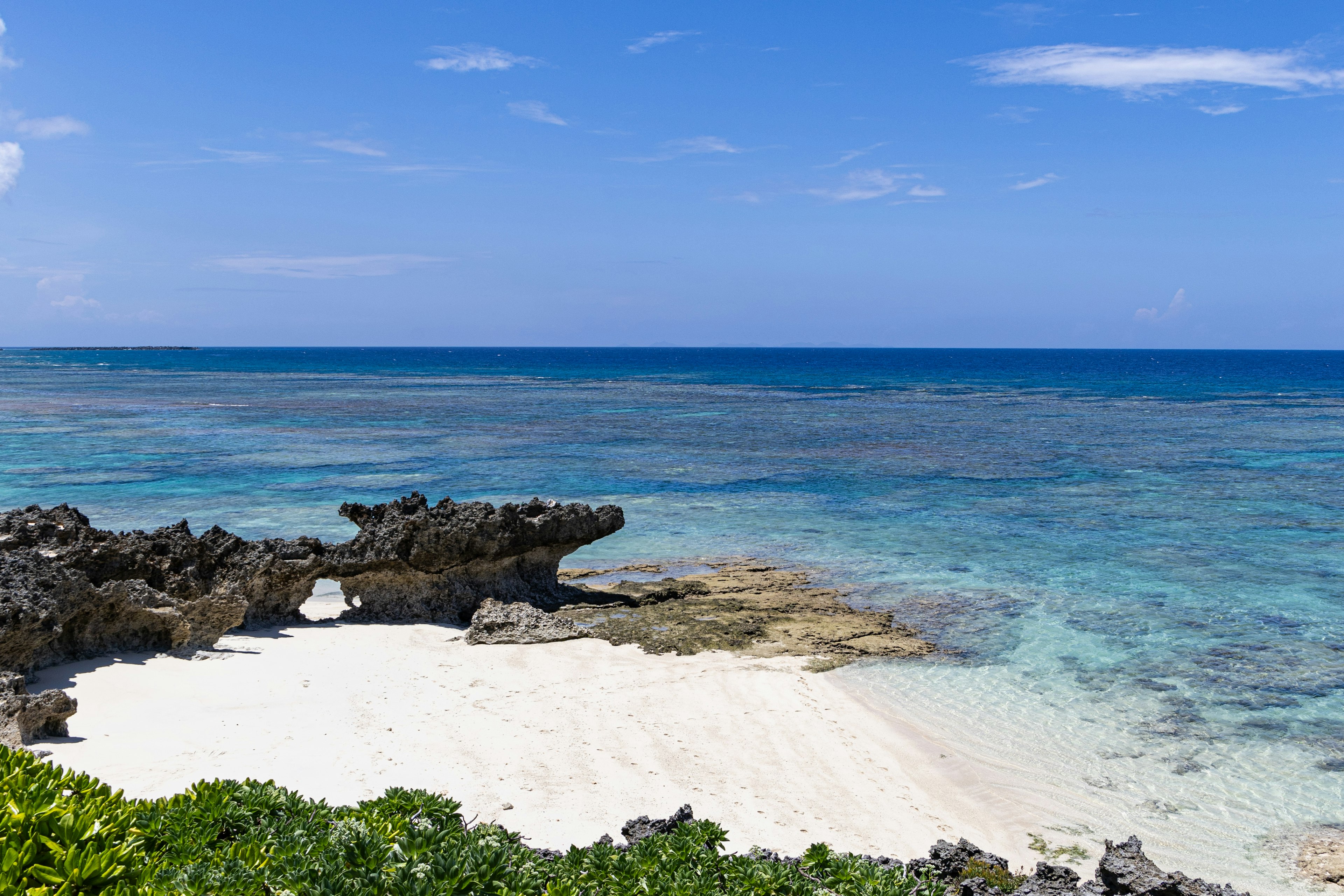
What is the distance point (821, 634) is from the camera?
44.7 feet

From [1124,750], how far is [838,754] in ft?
10.5

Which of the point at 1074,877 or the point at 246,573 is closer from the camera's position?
the point at 1074,877

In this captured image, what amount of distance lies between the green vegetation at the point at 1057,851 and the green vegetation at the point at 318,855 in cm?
228

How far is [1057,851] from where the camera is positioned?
7723 millimetres

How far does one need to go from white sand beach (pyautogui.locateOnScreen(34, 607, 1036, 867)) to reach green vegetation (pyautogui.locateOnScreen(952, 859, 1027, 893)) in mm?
1077

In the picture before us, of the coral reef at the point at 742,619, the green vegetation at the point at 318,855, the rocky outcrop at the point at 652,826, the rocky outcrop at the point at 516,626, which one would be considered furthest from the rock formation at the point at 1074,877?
the rocky outcrop at the point at 516,626

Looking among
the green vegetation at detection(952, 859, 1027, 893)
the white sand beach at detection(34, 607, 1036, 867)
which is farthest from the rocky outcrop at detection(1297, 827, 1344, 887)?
the green vegetation at detection(952, 859, 1027, 893)

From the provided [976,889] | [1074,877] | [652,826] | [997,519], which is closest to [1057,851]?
[1074,877]

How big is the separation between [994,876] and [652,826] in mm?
2411

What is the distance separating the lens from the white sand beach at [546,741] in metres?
7.74

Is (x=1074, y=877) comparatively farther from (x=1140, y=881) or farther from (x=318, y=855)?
(x=318, y=855)

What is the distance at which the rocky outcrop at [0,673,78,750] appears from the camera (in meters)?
7.68

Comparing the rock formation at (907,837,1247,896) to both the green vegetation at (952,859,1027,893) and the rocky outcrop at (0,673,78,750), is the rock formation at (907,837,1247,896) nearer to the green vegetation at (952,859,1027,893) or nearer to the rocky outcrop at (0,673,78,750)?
the green vegetation at (952,859,1027,893)

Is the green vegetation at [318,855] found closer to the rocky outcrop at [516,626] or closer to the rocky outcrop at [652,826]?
the rocky outcrop at [652,826]
